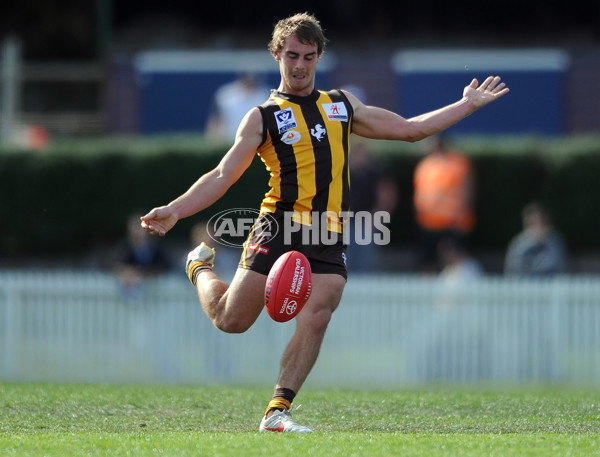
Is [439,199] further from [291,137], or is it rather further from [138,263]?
[291,137]

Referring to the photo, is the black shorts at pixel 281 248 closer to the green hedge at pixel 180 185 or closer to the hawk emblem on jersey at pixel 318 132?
the hawk emblem on jersey at pixel 318 132

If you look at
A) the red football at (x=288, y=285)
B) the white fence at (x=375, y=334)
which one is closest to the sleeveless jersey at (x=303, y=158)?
the red football at (x=288, y=285)

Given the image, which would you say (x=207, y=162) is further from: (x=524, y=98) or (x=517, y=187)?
(x=524, y=98)

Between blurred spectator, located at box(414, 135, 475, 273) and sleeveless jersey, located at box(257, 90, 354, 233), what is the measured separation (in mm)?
7811

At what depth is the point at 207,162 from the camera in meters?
16.6

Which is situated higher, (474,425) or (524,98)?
(524,98)

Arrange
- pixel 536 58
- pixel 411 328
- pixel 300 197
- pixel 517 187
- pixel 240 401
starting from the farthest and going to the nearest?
1. pixel 536 58
2. pixel 517 187
3. pixel 411 328
4. pixel 240 401
5. pixel 300 197

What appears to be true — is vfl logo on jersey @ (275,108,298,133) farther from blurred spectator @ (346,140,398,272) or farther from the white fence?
blurred spectator @ (346,140,398,272)

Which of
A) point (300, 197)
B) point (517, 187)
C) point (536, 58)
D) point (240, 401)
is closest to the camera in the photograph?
point (300, 197)

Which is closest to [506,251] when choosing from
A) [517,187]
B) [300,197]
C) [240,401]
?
[517,187]

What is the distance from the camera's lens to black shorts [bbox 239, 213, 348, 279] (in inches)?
287

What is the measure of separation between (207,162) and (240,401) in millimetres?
8238

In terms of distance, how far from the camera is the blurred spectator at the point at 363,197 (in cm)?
1456

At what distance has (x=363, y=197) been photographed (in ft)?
47.9
